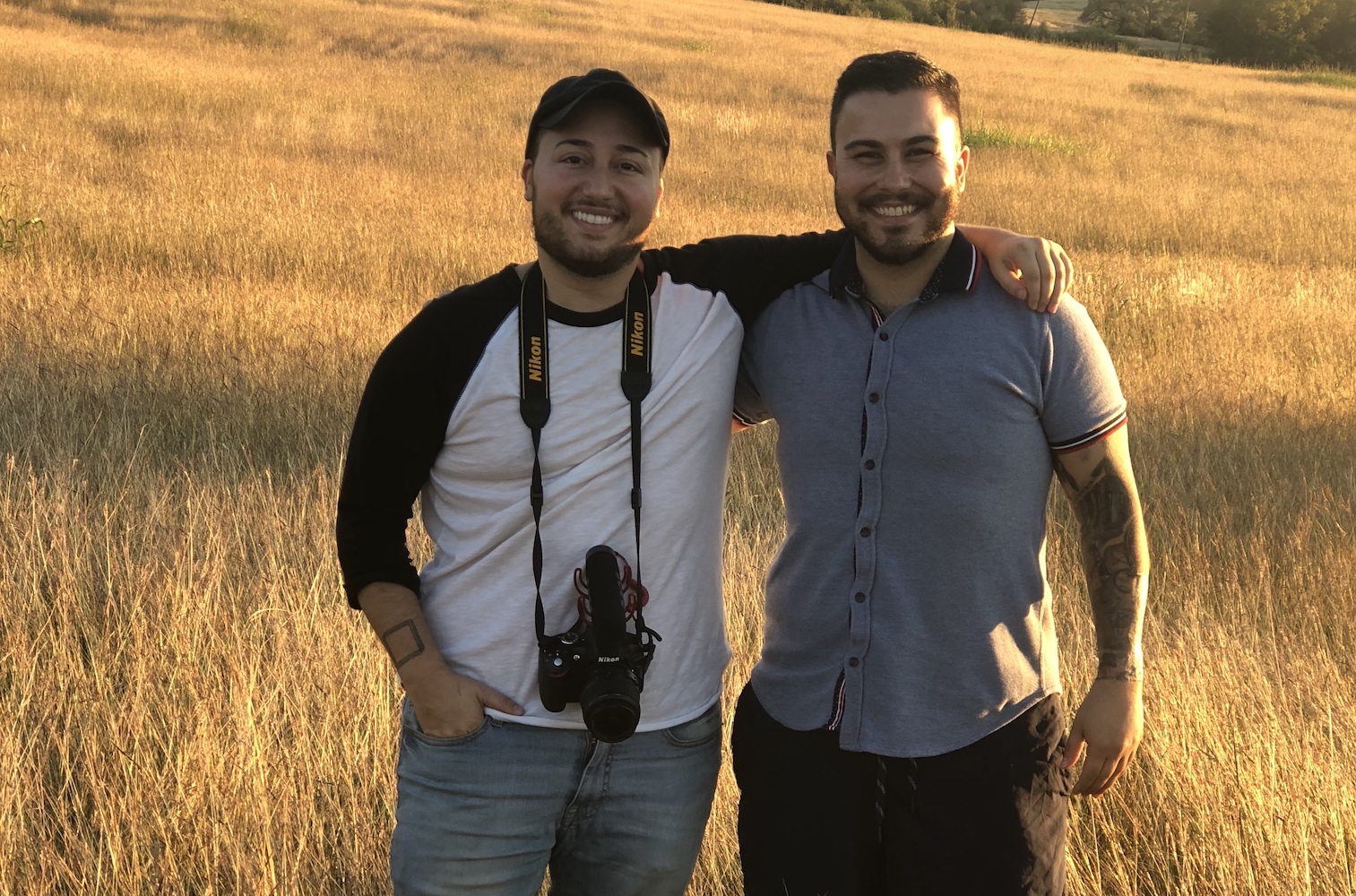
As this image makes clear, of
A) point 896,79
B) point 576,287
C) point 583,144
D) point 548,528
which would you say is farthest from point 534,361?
point 896,79

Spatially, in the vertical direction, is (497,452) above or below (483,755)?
above

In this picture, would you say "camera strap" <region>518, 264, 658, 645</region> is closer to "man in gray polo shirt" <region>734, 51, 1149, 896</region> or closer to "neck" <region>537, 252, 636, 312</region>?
"neck" <region>537, 252, 636, 312</region>

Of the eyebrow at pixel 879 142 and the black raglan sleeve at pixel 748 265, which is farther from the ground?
the eyebrow at pixel 879 142

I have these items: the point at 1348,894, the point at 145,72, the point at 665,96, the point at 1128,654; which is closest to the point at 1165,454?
the point at 1348,894

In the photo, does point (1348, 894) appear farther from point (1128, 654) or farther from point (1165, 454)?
point (1165, 454)

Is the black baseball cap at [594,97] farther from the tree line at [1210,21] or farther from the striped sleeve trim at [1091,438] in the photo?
the tree line at [1210,21]

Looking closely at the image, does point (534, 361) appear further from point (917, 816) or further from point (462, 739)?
point (917, 816)

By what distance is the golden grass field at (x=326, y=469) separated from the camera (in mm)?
3277

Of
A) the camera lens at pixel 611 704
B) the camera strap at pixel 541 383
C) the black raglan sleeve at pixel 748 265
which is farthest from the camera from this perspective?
the black raglan sleeve at pixel 748 265

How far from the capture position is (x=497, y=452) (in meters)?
2.36

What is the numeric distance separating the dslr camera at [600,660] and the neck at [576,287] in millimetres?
492

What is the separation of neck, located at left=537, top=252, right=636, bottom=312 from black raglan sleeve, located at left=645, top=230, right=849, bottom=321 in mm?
170

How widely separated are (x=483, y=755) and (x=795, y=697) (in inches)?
25.1

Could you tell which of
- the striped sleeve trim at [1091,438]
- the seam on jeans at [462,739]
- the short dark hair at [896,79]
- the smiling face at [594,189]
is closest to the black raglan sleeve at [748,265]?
the smiling face at [594,189]
